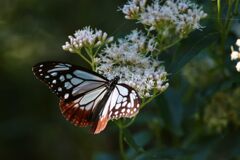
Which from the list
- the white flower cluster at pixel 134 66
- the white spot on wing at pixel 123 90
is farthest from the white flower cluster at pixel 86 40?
the white spot on wing at pixel 123 90

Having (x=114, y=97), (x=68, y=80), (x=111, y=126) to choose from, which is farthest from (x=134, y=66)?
(x=111, y=126)

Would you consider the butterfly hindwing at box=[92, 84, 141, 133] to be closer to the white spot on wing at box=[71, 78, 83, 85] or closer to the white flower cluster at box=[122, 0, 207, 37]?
the white spot on wing at box=[71, 78, 83, 85]

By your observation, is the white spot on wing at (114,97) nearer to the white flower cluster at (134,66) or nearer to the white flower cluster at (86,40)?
the white flower cluster at (134,66)

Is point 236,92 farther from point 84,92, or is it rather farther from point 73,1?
point 73,1

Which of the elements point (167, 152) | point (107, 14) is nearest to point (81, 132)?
point (107, 14)

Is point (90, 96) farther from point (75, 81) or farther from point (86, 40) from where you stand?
point (86, 40)

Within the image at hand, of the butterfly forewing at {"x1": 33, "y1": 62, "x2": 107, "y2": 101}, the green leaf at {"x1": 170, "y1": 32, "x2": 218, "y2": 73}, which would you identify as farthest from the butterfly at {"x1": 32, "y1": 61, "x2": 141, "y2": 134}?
the green leaf at {"x1": 170, "y1": 32, "x2": 218, "y2": 73}
